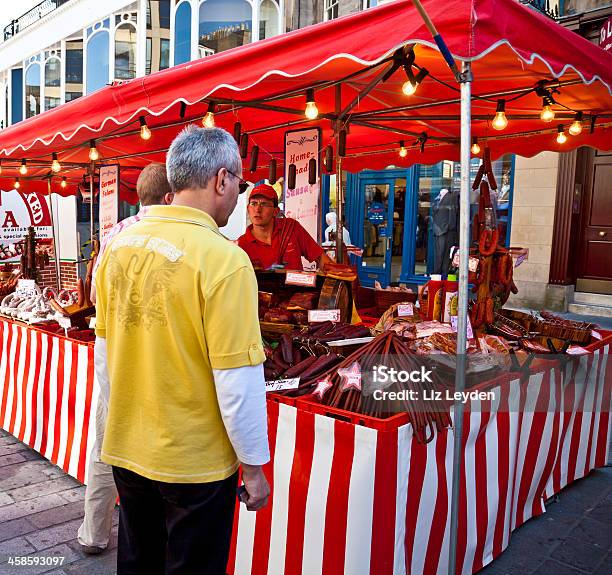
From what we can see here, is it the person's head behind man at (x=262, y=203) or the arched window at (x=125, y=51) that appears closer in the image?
the person's head behind man at (x=262, y=203)

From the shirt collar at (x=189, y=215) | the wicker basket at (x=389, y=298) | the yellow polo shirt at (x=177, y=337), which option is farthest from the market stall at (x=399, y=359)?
the wicker basket at (x=389, y=298)

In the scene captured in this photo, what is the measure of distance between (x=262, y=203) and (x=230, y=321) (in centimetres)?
324

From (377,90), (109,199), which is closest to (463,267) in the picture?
(377,90)

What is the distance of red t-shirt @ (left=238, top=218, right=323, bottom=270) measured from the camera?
4.88m

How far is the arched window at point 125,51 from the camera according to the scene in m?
17.2

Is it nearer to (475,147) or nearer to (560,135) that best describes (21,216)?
(475,147)

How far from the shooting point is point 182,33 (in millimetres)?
15820

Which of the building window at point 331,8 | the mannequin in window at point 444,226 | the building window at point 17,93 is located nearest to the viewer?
the mannequin in window at point 444,226

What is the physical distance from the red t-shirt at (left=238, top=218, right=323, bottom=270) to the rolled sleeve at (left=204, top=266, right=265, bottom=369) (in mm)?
3133

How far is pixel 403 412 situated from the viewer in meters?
2.48

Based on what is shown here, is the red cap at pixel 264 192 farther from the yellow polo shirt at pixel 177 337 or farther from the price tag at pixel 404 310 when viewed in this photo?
the yellow polo shirt at pixel 177 337

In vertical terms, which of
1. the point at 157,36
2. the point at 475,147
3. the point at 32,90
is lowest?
the point at 475,147

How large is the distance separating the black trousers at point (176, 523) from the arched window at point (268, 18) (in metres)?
14.9

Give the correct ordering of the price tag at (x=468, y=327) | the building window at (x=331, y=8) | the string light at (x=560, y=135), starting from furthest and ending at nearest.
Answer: the building window at (x=331, y=8) < the string light at (x=560, y=135) < the price tag at (x=468, y=327)
